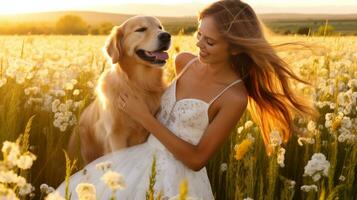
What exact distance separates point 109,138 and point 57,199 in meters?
3.15

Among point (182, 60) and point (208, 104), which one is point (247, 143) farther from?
point (182, 60)

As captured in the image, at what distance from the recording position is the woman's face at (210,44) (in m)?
3.76

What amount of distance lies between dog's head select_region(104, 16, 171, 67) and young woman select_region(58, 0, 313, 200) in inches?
24.5

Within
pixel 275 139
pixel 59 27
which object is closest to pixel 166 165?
pixel 275 139

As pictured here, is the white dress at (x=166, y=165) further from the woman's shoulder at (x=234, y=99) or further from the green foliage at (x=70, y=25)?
the green foliage at (x=70, y=25)

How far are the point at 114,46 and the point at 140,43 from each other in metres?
0.22

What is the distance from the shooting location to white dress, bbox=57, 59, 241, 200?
3.55m

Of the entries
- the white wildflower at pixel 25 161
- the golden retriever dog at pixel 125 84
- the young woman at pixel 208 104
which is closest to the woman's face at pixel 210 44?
the young woman at pixel 208 104

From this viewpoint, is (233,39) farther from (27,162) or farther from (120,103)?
(27,162)

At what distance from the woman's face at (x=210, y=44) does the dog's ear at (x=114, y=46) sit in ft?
3.40

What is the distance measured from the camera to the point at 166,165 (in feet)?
12.1

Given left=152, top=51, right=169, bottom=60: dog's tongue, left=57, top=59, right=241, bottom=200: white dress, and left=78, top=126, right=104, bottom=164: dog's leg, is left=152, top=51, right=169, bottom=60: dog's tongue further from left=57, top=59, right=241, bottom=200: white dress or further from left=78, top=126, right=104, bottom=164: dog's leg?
left=78, top=126, right=104, bottom=164: dog's leg

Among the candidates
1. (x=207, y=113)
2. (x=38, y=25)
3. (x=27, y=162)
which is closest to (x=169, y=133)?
(x=207, y=113)

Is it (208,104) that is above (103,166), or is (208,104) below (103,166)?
below
